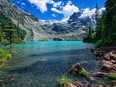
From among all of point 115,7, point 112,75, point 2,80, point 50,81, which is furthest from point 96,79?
point 115,7

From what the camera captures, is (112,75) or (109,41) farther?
(109,41)

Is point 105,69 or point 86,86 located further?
point 105,69

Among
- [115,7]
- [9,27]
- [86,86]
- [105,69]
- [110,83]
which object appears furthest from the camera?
[115,7]

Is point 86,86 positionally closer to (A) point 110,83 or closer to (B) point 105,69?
(A) point 110,83

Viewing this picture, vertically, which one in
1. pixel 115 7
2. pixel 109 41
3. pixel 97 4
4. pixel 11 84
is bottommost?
pixel 11 84

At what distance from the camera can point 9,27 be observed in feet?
217

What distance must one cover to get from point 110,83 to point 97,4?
451 feet

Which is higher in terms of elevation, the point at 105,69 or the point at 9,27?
the point at 9,27

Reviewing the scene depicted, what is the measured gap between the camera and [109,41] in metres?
70.6

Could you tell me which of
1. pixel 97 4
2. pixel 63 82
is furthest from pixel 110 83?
pixel 97 4

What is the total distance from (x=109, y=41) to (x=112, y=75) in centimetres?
4306

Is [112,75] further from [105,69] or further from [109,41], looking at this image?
[109,41]

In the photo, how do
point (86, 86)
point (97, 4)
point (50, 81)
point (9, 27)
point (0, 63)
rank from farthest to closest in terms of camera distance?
point (97, 4), point (9, 27), point (0, 63), point (50, 81), point (86, 86)

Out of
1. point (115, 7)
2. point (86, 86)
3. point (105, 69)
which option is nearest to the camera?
point (86, 86)
